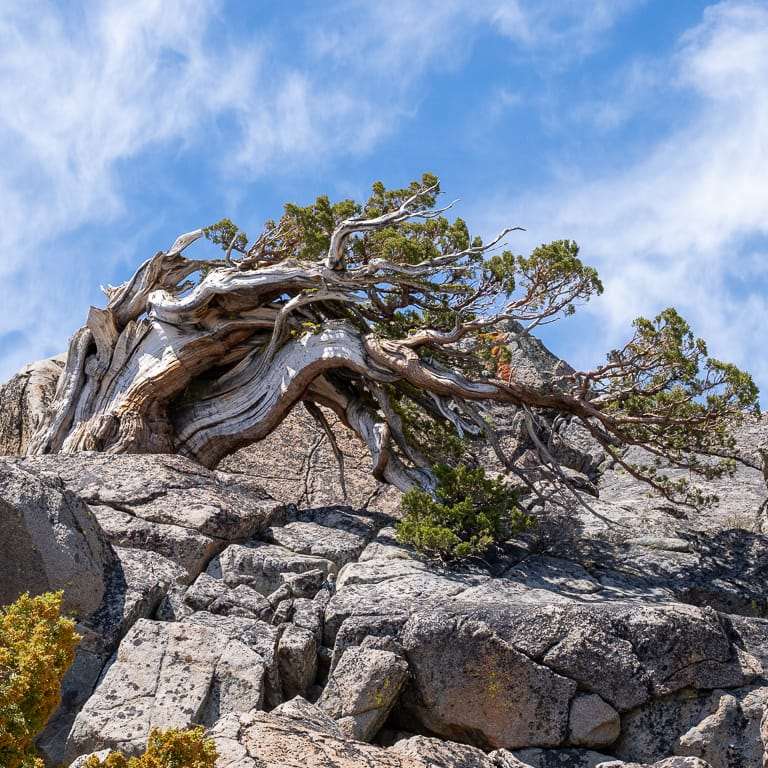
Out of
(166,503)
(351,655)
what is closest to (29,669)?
(351,655)

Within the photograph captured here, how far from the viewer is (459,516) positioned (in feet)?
51.2

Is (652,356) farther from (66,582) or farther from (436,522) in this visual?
(66,582)

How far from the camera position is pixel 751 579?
15.8 meters

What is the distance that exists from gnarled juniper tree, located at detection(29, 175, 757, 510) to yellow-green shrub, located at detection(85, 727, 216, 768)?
35.2 ft

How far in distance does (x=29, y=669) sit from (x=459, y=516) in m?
8.78

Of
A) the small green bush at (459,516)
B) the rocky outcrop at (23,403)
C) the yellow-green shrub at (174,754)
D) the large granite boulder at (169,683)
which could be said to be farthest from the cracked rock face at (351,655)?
the rocky outcrop at (23,403)

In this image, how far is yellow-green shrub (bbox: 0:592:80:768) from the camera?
734cm

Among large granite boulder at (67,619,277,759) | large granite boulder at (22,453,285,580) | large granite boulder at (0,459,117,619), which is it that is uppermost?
large granite boulder at (22,453,285,580)

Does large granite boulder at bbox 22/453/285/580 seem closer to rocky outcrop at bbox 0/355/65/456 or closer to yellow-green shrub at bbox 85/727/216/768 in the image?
yellow-green shrub at bbox 85/727/216/768

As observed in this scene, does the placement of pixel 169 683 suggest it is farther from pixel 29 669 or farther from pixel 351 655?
pixel 29 669

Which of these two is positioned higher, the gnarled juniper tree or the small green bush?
the gnarled juniper tree

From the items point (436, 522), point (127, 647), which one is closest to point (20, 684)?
point (127, 647)

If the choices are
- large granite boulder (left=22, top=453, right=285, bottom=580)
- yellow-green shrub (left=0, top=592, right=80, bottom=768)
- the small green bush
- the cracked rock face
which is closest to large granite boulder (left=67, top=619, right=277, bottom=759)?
the cracked rock face

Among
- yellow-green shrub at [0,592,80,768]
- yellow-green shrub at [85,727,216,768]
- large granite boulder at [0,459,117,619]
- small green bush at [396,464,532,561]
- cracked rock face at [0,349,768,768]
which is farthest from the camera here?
small green bush at [396,464,532,561]
